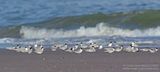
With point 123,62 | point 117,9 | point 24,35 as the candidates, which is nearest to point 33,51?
point 123,62

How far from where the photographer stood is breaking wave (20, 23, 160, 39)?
19406 mm

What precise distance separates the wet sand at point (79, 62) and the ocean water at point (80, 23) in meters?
1.75

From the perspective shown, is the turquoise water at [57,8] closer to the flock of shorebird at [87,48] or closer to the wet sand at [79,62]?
A: the flock of shorebird at [87,48]

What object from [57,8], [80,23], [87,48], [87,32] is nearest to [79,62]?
[87,48]

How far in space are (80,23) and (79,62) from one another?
9.70 meters

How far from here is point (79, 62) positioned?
1326 centimetres

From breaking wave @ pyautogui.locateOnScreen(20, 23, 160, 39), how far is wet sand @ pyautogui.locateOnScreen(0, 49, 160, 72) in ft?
15.4

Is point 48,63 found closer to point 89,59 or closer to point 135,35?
point 89,59

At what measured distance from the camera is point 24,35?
21.0 m

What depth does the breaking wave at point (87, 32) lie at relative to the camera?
19.4m

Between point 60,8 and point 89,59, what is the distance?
15.8 metres

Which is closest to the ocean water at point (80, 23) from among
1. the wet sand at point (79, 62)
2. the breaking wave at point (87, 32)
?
the breaking wave at point (87, 32)

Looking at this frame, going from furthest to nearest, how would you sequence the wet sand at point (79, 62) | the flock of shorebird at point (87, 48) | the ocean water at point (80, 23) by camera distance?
1. the ocean water at point (80, 23)
2. the flock of shorebird at point (87, 48)
3. the wet sand at point (79, 62)

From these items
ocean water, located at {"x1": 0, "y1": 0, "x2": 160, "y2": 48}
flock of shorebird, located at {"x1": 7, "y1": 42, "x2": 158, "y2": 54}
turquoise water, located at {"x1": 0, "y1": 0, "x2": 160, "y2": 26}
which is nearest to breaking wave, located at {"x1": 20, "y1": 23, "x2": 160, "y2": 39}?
ocean water, located at {"x1": 0, "y1": 0, "x2": 160, "y2": 48}
